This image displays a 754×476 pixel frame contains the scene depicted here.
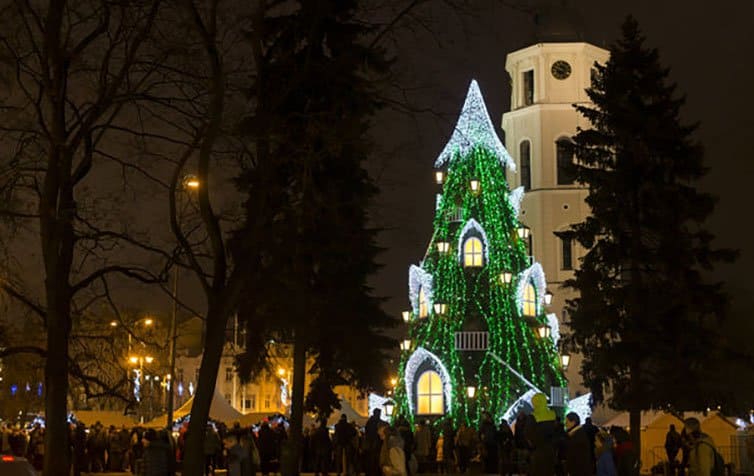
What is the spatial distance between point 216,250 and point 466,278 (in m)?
36.2

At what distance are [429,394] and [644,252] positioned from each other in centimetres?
2251

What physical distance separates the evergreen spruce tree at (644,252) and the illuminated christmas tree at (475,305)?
18.6 metres

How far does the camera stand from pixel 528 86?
8469 centimetres

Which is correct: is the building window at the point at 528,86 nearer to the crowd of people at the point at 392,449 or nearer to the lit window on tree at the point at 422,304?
the lit window on tree at the point at 422,304

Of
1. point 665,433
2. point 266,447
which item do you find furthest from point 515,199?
point 266,447

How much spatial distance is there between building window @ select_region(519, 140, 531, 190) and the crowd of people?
146ft

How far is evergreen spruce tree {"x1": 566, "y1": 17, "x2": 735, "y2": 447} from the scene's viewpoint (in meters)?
33.6

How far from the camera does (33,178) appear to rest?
2336cm

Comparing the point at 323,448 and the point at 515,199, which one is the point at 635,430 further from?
the point at 515,199

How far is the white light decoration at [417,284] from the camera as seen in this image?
189 feet

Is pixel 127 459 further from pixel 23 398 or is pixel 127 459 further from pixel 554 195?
pixel 554 195

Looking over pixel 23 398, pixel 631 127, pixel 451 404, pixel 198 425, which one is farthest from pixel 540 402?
pixel 23 398

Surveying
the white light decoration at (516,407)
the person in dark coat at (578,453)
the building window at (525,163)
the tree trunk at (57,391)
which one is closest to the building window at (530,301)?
the white light decoration at (516,407)

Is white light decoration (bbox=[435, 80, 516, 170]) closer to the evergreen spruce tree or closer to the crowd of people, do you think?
the crowd of people
